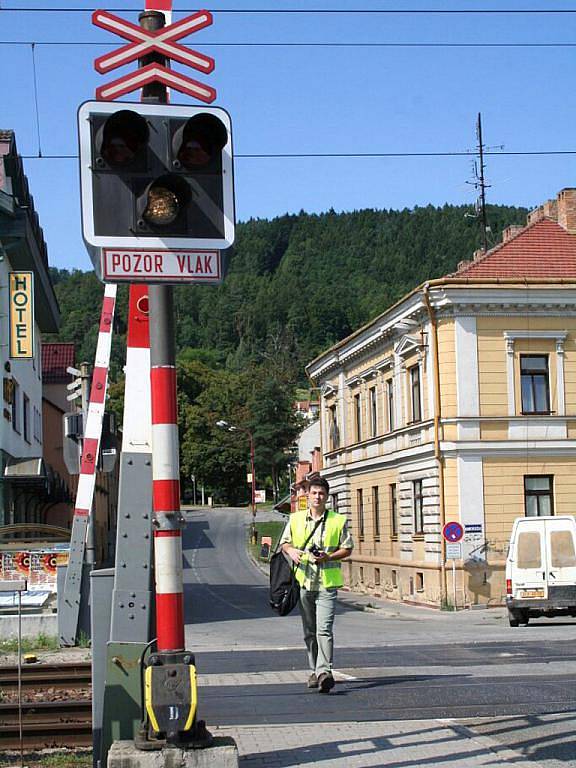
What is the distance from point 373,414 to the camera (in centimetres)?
4409

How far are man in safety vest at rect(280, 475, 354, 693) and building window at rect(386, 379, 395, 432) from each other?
99.7 ft

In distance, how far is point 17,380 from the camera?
36688mm

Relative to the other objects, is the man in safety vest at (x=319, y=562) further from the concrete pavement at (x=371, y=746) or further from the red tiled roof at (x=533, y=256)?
the red tiled roof at (x=533, y=256)

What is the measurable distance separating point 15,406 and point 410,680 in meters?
25.7

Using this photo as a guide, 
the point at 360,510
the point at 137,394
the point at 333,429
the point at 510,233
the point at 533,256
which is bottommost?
the point at 360,510

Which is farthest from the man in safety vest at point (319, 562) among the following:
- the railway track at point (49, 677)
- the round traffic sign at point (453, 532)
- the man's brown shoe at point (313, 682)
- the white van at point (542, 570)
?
the round traffic sign at point (453, 532)

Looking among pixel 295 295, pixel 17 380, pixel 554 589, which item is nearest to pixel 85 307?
pixel 295 295

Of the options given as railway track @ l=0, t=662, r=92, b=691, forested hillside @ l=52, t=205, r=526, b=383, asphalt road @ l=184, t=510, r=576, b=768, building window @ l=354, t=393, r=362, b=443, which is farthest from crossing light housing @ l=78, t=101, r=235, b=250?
forested hillside @ l=52, t=205, r=526, b=383

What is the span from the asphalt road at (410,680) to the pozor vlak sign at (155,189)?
389cm

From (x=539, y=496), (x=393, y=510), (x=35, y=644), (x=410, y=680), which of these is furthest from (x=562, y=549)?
(x=393, y=510)

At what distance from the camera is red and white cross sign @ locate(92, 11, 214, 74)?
6.39 metres

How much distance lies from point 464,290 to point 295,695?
82.1ft

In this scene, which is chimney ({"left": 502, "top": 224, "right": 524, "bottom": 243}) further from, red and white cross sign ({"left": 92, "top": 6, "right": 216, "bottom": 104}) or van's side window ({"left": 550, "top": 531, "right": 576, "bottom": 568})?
red and white cross sign ({"left": 92, "top": 6, "right": 216, "bottom": 104})

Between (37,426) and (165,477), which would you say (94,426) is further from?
(37,426)
